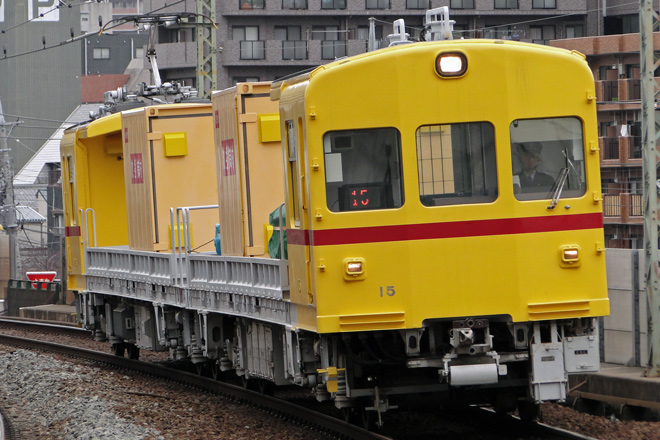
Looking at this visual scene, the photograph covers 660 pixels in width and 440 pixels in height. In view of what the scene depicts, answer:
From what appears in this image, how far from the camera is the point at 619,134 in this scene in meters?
39.8

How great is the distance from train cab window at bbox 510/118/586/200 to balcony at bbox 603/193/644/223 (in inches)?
1135

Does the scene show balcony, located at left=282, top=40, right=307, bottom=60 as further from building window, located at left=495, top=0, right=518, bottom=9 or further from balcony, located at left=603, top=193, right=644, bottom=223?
balcony, located at left=603, top=193, right=644, bottom=223

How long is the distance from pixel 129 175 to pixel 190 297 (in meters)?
3.30

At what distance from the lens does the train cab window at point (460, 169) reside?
29.9 feet

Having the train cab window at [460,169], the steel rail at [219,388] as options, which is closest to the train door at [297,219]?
the train cab window at [460,169]

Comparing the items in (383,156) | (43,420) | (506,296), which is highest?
(383,156)

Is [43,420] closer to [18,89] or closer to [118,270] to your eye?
[118,270]

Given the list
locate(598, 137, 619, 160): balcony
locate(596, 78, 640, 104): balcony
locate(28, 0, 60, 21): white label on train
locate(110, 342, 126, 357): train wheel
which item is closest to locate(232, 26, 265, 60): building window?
locate(596, 78, 640, 104): balcony

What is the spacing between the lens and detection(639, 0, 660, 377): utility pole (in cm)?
1338

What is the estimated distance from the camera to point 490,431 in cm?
1023

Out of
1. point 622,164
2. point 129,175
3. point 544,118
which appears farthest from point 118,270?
point 622,164

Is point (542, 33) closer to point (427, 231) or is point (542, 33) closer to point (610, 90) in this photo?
point (610, 90)

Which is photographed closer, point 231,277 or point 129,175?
point 231,277

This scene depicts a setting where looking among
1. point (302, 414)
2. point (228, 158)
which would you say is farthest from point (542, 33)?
point (302, 414)
